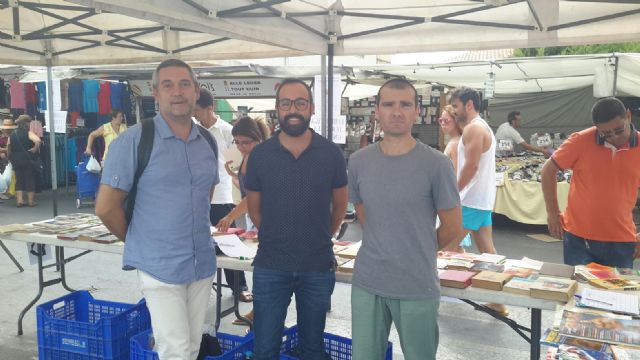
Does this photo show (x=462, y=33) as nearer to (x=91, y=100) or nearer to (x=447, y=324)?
(x=447, y=324)

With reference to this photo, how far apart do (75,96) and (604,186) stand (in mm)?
11496

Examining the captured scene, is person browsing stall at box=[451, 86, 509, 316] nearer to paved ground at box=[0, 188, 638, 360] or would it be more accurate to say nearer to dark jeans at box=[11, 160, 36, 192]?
paved ground at box=[0, 188, 638, 360]

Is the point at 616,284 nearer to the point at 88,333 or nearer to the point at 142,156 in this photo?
the point at 142,156

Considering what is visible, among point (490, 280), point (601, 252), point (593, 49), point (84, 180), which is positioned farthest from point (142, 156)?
point (593, 49)

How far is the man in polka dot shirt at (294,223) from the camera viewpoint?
8.18ft

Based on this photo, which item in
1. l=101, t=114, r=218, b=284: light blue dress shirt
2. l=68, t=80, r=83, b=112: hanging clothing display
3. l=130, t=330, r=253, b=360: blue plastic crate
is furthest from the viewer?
l=68, t=80, r=83, b=112: hanging clothing display

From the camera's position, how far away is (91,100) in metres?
12.2

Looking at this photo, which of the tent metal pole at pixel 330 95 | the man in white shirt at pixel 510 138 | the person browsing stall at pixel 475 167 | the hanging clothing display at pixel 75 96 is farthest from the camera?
the hanging clothing display at pixel 75 96

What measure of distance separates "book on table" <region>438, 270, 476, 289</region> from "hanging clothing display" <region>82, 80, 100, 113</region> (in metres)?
11.2

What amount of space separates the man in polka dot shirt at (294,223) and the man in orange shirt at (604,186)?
1478mm

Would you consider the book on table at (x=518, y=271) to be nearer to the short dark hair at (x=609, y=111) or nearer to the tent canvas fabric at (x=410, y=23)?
the short dark hair at (x=609, y=111)

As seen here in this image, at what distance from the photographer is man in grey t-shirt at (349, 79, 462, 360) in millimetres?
2262

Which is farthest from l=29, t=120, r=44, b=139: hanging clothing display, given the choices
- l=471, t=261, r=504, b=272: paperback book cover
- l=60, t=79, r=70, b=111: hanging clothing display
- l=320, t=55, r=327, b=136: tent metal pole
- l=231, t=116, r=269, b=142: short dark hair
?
l=471, t=261, r=504, b=272: paperback book cover

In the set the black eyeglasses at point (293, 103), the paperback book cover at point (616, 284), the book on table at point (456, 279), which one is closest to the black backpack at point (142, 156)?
the black eyeglasses at point (293, 103)
